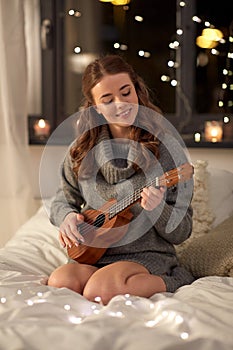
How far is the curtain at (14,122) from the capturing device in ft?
9.77

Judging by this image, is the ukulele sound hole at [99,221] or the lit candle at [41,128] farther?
the lit candle at [41,128]

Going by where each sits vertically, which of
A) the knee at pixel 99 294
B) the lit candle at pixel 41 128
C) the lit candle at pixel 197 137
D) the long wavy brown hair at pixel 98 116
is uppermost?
the long wavy brown hair at pixel 98 116

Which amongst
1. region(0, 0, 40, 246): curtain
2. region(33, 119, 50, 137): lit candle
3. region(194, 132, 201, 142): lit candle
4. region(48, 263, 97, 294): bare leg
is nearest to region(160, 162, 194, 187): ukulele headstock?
region(48, 263, 97, 294): bare leg

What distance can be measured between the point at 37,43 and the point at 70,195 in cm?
141

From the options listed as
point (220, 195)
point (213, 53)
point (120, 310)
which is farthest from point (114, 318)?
point (213, 53)

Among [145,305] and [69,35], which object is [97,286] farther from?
[69,35]

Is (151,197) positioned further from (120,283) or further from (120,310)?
(120,310)

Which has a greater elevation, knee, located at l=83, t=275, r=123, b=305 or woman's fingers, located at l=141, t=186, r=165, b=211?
woman's fingers, located at l=141, t=186, r=165, b=211

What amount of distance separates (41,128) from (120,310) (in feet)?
5.83

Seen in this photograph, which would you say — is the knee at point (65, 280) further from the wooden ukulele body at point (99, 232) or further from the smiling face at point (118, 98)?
the smiling face at point (118, 98)

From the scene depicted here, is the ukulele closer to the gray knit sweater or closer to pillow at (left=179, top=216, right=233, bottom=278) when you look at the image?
the gray knit sweater

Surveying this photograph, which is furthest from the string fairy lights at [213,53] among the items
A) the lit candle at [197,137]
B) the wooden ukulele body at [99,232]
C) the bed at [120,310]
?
the wooden ukulele body at [99,232]

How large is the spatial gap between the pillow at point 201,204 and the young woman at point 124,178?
1.26ft

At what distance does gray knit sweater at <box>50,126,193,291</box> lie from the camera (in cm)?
190
